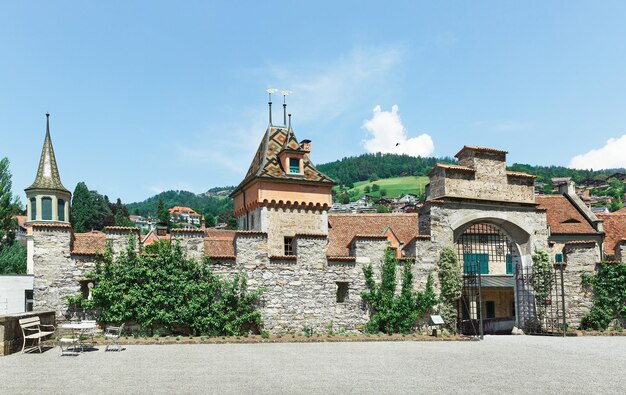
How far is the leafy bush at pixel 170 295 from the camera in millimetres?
20656

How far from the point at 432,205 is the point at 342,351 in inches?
371

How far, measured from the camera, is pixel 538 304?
86.9 feet

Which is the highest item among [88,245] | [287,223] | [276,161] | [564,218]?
[276,161]

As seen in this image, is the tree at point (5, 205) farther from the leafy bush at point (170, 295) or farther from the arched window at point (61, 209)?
the leafy bush at point (170, 295)

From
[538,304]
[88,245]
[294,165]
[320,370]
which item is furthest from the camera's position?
[294,165]

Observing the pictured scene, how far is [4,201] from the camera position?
5191 centimetres

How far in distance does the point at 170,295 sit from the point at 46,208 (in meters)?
20.1

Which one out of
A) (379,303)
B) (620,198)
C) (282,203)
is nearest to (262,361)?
(379,303)

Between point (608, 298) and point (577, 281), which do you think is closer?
point (608, 298)

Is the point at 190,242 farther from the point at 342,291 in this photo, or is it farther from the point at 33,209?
the point at 33,209

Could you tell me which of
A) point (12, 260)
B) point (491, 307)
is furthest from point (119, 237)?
point (491, 307)

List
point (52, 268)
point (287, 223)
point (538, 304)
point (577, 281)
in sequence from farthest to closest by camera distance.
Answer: point (287, 223), point (577, 281), point (538, 304), point (52, 268)

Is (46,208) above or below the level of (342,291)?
above

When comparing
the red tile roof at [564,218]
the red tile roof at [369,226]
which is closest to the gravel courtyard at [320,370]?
the red tile roof at [369,226]
